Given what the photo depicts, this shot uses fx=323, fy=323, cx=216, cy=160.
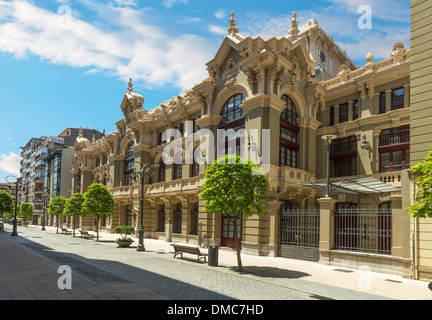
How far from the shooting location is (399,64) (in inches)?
894

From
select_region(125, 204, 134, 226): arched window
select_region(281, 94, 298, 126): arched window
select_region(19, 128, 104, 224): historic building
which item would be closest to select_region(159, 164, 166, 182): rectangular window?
select_region(125, 204, 134, 226): arched window

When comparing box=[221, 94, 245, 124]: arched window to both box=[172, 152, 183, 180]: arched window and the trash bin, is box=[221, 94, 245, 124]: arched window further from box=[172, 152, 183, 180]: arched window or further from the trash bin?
the trash bin

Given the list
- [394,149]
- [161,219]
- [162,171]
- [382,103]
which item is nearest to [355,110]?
[382,103]

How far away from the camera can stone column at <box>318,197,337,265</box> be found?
1759 centimetres

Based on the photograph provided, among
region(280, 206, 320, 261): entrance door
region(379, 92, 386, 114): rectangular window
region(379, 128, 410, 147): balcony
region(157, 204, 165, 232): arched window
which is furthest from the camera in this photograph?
region(157, 204, 165, 232): arched window

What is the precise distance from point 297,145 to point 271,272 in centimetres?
1304

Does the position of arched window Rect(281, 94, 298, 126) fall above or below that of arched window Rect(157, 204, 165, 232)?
above

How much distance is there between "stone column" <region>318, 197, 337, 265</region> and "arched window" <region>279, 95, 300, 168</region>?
6.79m

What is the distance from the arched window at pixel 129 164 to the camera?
4105 centimetres

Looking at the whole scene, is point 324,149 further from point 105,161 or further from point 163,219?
point 105,161

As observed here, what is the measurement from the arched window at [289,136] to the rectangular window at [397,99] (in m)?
7.02

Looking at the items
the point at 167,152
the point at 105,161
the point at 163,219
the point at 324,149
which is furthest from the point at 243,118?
the point at 105,161

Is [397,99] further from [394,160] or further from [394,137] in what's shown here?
[394,160]
